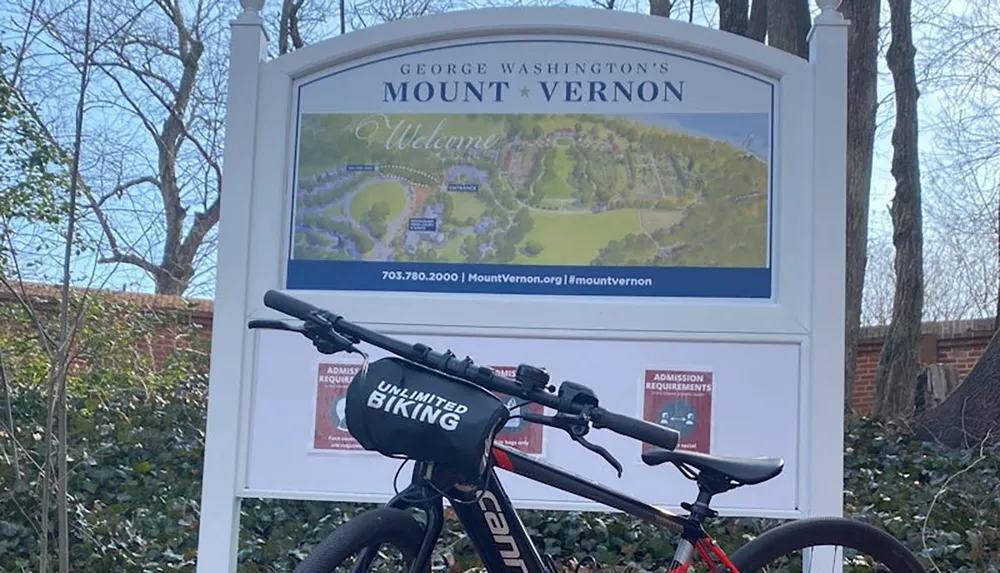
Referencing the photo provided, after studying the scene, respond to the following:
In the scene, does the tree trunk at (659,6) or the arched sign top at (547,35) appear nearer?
the arched sign top at (547,35)

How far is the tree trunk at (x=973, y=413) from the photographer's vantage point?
23.3 ft

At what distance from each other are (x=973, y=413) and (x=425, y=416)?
6219 millimetres

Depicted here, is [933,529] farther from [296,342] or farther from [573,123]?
[296,342]

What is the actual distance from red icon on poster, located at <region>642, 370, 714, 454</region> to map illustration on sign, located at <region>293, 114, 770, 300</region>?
35 centimetres

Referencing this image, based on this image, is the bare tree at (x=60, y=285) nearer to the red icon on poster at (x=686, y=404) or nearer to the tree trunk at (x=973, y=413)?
the red icon on poster at (x=686, y=404)

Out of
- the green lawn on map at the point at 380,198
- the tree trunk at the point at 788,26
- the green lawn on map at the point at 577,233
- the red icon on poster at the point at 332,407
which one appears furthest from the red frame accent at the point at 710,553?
the tree trunk at the point at 788,26

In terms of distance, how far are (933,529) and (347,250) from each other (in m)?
3.31

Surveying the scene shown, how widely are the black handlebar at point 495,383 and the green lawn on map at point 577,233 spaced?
1.35 meters

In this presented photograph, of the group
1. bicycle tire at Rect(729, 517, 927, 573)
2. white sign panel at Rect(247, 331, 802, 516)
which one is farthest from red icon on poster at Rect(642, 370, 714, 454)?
bicycle tire at Rect(729, 517, 927, 573)

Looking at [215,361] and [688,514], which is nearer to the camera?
[688,514]

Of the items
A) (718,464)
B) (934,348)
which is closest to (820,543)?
(718,464)

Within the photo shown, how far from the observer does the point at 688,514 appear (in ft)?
8.64

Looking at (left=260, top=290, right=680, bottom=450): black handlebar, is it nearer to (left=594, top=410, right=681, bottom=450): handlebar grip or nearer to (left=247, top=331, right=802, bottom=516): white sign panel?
(left=594, top=410, right=681, bottom=450): handlebar grip

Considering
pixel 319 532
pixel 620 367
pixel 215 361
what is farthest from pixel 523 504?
pixel 319 532
